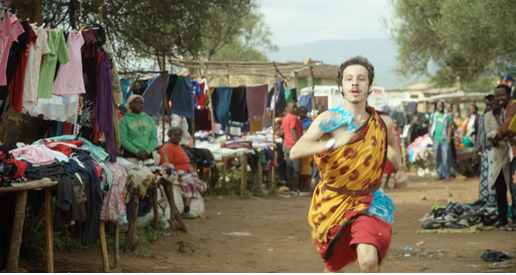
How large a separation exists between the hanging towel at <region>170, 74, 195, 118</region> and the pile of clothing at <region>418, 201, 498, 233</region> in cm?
573

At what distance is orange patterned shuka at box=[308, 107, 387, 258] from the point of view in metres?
3.53

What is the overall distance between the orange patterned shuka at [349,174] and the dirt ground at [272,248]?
2.33m

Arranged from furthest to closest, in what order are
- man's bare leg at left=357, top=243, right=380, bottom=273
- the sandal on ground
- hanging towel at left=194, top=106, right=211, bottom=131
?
hanging towel at left=194, top=106, right=211, bottom=131 → the sandal on ground → man's bare leg at left=357, top=243, right=380, bottom=273

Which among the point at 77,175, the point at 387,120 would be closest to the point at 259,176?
the point at 77,175

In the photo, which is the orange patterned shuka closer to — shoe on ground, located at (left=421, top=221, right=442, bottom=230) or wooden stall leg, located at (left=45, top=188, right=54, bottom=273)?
wooden stall leg, located at (left=45, top=188, right=54, bottom=273)

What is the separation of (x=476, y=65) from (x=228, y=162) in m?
8.51

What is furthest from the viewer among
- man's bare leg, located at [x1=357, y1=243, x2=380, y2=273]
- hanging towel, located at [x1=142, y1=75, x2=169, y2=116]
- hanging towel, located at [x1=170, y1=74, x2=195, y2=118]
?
hanging towel, located at [x1=170, y1=74, x2=195, y2=118]

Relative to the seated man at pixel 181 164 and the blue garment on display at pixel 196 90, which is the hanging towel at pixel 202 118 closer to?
the blue garment on display at pixel 196 90

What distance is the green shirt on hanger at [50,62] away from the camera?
5.48m

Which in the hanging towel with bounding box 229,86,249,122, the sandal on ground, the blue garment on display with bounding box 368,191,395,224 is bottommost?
the sandal on ground

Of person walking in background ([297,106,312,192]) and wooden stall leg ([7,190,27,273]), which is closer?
wooden stall leg ([7,190,27,273])

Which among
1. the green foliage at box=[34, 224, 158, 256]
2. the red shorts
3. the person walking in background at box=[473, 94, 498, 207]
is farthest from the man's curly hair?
the person walking in background at box=[473, 94, 498, 207]

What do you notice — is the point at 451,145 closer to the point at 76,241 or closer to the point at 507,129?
the point at 507,129

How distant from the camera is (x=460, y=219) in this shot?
830 centimetres
